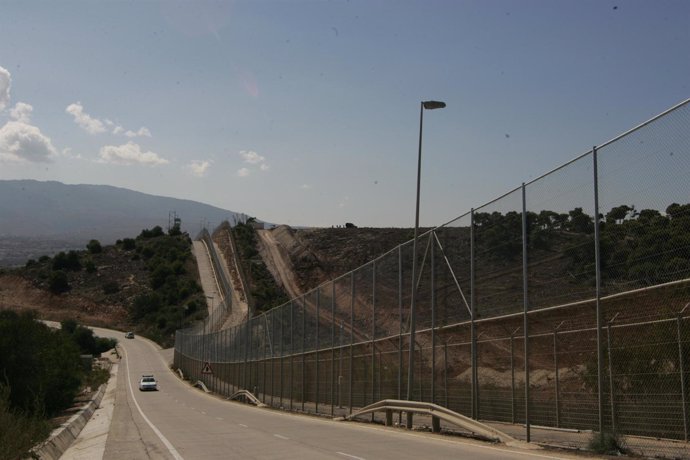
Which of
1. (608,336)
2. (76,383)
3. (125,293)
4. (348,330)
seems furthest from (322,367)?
(125,293)

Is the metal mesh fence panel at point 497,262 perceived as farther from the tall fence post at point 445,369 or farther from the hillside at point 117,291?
the hillside at point 117,291

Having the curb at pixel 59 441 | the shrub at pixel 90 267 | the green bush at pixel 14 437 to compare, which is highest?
the shrub at pixel 90 267

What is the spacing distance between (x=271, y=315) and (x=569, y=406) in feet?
100

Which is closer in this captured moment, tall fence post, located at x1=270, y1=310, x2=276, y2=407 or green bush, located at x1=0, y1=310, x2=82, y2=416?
green bush, located at x1=0, y1=310, x2=82, y2=416

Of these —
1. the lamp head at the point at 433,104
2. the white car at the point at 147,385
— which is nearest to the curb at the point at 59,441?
the lamp head at the point at 433,104

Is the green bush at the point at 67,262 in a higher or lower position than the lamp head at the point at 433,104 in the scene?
higher

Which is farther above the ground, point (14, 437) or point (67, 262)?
point (67, 262)

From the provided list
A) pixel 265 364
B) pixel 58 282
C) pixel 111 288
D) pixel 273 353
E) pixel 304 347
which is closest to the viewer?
pixel 304 347

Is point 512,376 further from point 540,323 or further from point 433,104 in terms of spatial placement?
point 433,104

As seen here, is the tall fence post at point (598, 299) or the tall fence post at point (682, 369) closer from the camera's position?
the tall fence post at point (682, 369)

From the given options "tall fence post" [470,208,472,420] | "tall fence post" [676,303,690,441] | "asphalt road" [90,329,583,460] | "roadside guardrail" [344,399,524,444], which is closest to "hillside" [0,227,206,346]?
"asphalt road" [90,329,583,460]

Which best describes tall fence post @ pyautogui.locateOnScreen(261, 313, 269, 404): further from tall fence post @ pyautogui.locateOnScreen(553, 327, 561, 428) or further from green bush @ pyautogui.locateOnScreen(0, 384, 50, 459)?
tall fence post @ pyautogui.locateOnScreen(553, 327, 561, 428)

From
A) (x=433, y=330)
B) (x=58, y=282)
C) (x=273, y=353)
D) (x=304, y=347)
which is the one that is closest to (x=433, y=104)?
(x=433, y=330)

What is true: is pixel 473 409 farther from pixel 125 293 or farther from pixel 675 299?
pixel 125 293
